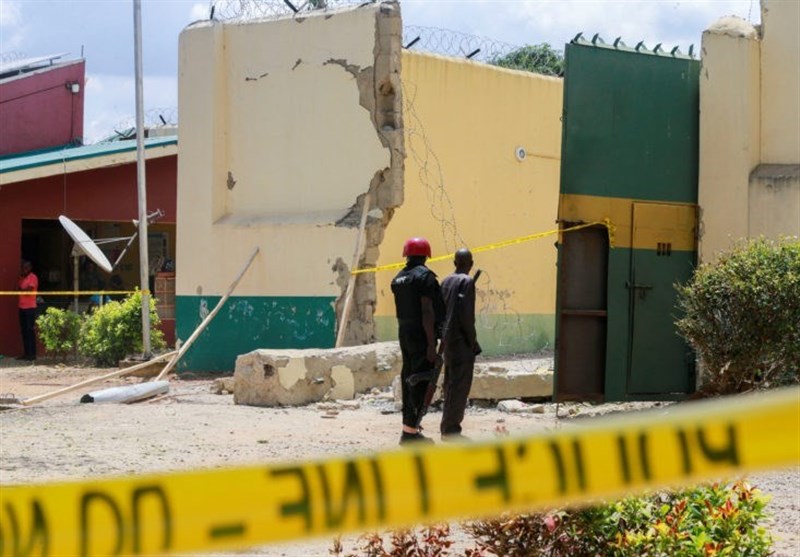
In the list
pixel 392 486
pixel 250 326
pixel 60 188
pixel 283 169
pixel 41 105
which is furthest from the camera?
pixel 41 105

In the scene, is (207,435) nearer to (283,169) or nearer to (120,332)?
(283,169)

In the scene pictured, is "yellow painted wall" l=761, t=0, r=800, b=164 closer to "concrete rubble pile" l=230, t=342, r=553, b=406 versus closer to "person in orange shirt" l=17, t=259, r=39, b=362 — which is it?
"concrete rubble pile" l=230, t=342, r=553, b=406

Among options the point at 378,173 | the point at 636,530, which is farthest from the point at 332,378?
the point at 636,530

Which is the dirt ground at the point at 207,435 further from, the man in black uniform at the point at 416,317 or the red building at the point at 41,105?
the red building at the point at 41,105

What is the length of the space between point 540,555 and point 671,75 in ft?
22.6

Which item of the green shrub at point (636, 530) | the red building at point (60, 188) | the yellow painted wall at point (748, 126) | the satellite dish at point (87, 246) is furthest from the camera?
the red building at point (60, 188)

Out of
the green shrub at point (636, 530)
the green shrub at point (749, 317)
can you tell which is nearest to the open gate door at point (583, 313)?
the green shrub at point (749, 317)

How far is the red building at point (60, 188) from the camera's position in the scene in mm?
20203

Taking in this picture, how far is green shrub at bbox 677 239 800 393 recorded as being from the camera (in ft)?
30.9

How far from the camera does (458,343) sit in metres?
8.66

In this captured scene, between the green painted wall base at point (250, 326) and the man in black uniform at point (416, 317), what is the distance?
18.9ft

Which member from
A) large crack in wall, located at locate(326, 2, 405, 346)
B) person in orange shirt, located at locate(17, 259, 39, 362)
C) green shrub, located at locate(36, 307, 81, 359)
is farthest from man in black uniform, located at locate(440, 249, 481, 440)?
person in orange shirt, located at locate(17, 259, 39, 362)

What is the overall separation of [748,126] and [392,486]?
9.03 meters

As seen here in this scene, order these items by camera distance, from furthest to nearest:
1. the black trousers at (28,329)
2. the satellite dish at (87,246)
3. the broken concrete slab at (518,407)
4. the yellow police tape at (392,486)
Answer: the black trousers at (28,329) → the satellite dish at (87,246) → the broken concrete slab at (518,407) → the yellow police tape at (392,486)
